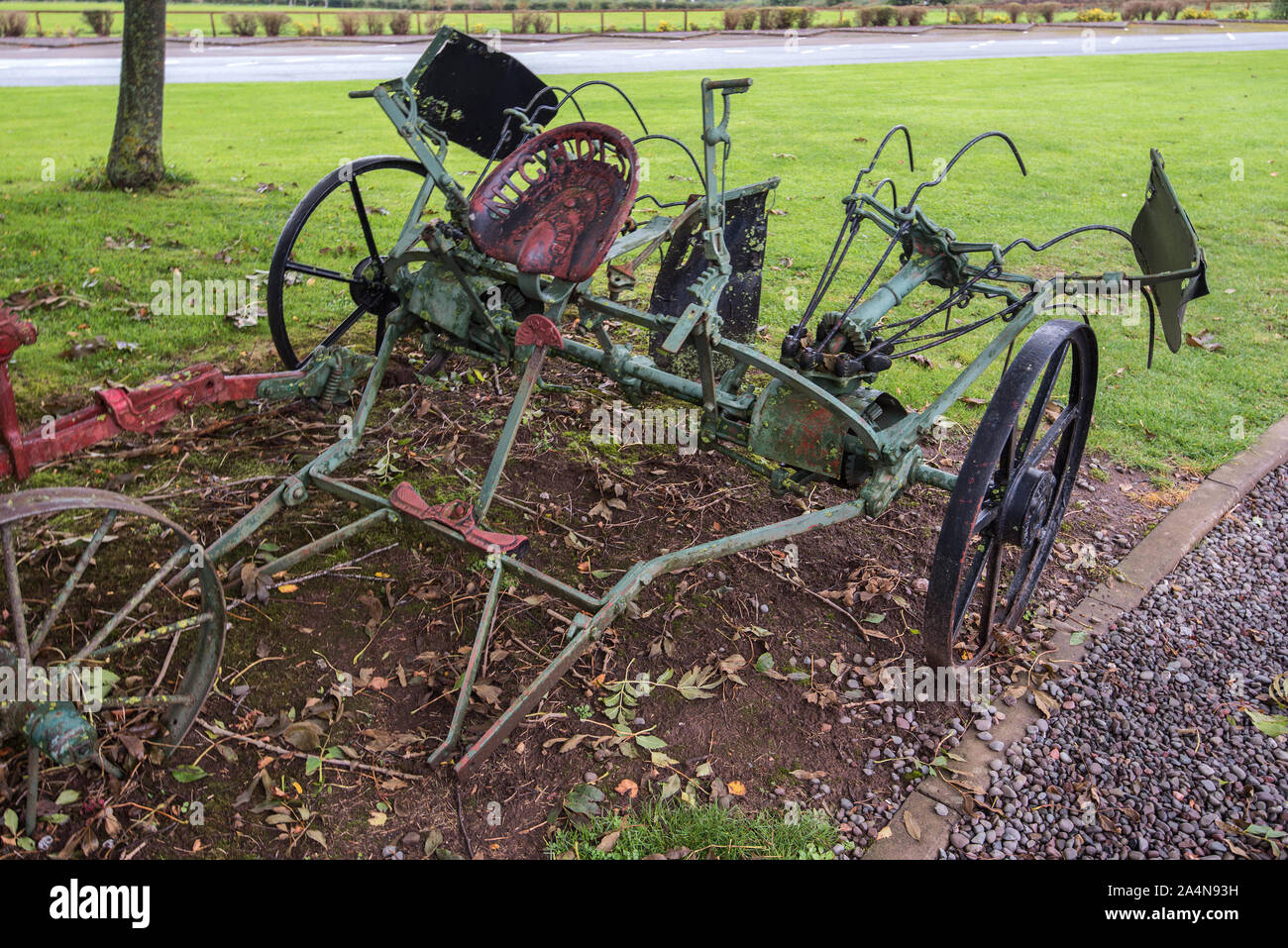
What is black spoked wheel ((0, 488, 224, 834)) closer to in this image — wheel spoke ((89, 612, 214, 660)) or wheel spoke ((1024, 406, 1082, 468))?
wheel spoke ((89, 612, 214, 660))

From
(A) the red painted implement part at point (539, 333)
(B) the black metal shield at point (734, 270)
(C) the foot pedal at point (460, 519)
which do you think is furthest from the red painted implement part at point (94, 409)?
(B) the black metal shield at point (734, 270)

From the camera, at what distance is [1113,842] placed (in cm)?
298

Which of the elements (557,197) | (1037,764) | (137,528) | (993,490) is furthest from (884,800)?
(137,528)

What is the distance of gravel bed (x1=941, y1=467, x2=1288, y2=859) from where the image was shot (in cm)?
300

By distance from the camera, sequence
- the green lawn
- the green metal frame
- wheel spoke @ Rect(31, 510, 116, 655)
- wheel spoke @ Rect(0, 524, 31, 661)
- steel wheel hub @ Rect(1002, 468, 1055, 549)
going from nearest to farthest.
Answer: wheel spoke @ Rect(0, 524, 31, 661)
wheel spoke @ Rect(31, 510, 116, 655)
the green metal frame
steel wheel hub @ Rect(1002, 468, 1055, 549)
the green lawn

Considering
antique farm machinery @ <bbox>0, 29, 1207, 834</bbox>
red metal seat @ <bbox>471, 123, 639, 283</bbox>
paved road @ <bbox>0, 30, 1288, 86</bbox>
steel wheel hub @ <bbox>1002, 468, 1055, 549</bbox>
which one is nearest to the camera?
antique farm machinery @ <bbox>0, 29, 1207, 834</bbox>

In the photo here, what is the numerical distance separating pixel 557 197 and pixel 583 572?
5.37ft

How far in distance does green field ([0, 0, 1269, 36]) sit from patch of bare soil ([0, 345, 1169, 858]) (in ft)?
85.3

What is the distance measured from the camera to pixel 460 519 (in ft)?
11.1

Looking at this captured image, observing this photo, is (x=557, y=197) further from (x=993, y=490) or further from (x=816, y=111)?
(x=816, y=111)

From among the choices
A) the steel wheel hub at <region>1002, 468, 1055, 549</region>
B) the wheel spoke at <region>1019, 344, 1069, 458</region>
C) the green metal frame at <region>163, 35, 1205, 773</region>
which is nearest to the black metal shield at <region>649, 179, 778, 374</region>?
the green metal frame at <region>163, 35, 1205, 773</region>

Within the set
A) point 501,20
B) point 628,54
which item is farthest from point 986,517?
point 501,20

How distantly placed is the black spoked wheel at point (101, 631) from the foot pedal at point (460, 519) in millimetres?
737

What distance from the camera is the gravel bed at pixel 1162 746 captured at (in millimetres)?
3000
